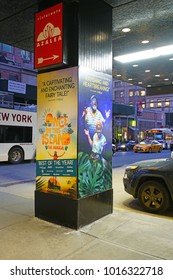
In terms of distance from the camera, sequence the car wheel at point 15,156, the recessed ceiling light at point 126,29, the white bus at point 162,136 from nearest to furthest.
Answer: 1. the recessed ceiling light at point 126,29
2. the car wheel at point 15,156
3. the white bus at point 162,136

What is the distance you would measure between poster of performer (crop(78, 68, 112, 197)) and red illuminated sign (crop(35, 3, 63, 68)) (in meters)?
0.59

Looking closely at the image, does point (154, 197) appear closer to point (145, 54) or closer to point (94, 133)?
point (94, 133)

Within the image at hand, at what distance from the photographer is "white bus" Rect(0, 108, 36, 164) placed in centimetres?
1478

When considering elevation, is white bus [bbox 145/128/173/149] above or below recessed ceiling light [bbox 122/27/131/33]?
below

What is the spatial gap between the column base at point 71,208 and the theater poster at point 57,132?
0.46 feet

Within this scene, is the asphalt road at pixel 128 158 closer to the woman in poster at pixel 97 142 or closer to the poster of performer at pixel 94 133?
the poster of performer at pixel 94 133

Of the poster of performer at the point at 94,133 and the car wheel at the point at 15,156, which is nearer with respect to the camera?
the poster of performer at the point at 94,133

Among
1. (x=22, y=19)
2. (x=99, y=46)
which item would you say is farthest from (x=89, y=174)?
(x=22, y=19)

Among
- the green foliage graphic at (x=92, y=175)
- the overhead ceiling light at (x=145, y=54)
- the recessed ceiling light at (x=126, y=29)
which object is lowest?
the green foliage graphic at (x=92, y=175)

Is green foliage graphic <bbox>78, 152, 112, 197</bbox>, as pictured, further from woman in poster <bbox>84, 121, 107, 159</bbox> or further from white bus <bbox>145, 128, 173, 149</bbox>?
white bus <bbox>145, 128, 173, 149</bbox>

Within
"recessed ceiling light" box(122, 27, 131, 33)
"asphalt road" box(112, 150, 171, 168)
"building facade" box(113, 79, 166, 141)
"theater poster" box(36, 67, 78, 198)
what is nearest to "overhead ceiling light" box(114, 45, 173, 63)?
"recessed ceiling light" box(122, 27, 131, 33)

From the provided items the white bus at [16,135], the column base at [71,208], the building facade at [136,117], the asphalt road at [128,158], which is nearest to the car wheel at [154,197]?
the column base at [71,208]

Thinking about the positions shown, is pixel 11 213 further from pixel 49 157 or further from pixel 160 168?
pixel 160 168

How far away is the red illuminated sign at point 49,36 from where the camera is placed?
4629mm
